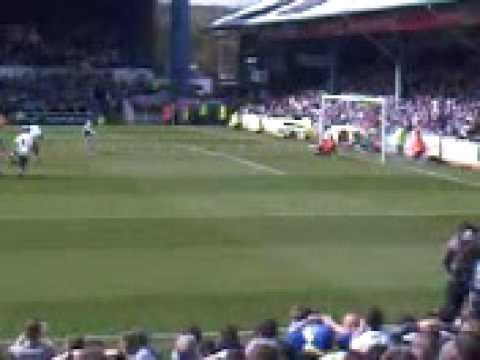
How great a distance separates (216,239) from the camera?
2420 cm

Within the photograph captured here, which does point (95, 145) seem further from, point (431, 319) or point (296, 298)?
point (431, 319)

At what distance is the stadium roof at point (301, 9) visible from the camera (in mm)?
57816

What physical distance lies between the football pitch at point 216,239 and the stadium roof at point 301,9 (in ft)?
54.7

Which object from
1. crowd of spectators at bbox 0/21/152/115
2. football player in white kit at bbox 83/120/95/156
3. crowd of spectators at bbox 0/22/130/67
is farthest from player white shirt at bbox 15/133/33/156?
crowd of spectators at bbox 0/22/130/67

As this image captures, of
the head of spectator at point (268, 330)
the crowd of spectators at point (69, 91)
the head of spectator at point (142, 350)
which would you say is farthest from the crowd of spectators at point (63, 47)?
the head of spectator at point (142, 350)

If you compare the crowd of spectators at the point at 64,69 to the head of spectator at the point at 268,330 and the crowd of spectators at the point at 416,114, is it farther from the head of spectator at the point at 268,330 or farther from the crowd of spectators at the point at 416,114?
the head of spectator at the point at 268,330

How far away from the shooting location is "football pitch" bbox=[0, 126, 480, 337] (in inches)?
707

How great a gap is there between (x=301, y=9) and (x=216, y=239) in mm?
54010

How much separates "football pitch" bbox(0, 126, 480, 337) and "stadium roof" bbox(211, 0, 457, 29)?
16.7m

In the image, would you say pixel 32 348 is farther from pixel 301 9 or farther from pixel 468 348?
pixel 301 9

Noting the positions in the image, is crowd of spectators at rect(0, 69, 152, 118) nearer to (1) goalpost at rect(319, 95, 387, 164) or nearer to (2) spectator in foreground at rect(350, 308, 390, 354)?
(1) goalpost at rect(319, 95, 387, 164)

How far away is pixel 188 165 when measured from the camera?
41.8 meters

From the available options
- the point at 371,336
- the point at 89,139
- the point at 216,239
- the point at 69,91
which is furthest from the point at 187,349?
the point at 69,91

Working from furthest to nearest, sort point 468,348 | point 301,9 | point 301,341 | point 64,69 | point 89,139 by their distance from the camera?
1. point 64,69
2. point 301,9
3. point 89,139
4. point 301,341
5. point 468,348
